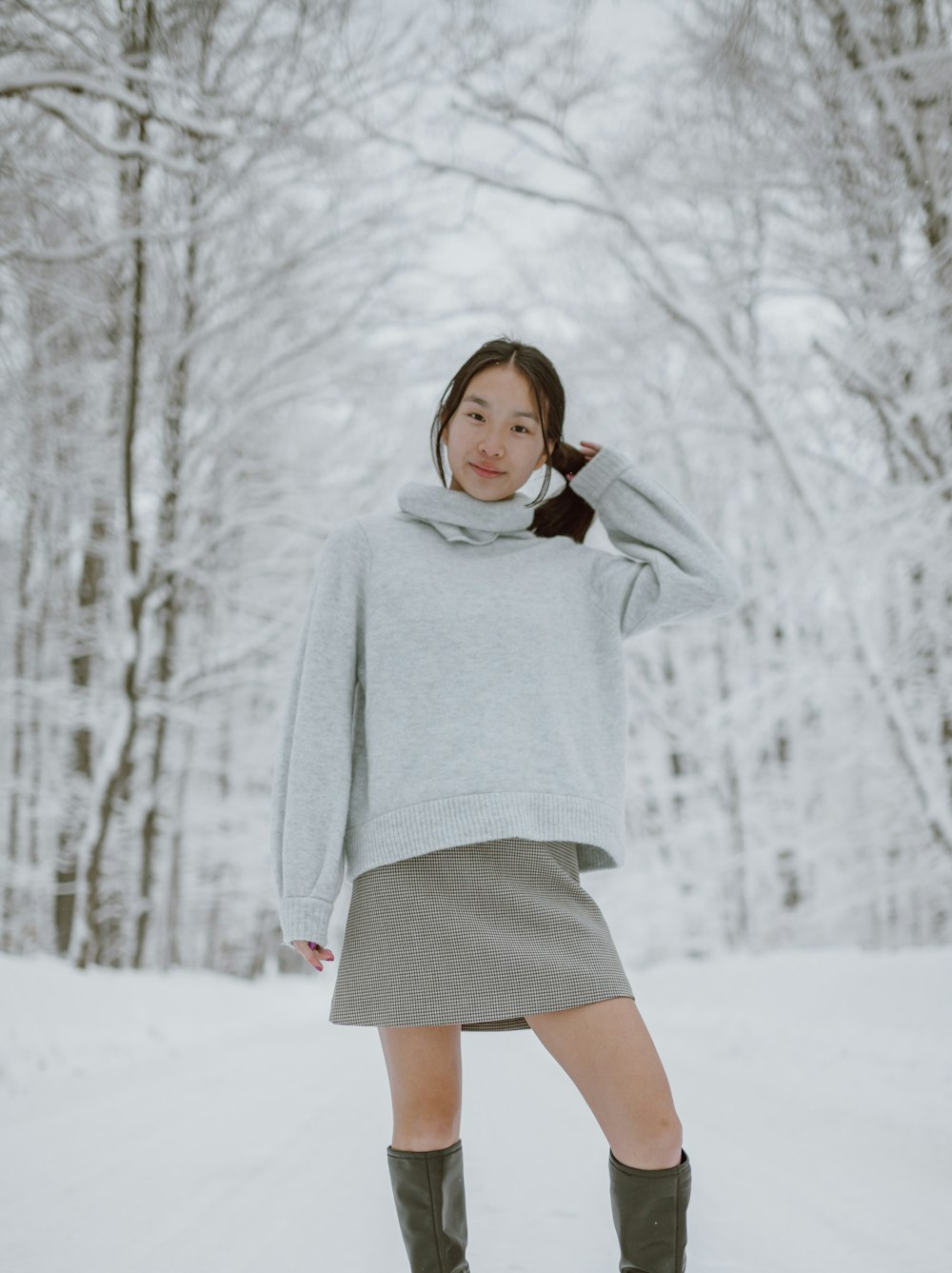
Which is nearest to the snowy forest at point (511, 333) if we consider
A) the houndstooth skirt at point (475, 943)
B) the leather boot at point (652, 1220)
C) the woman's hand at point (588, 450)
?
the houndstooth skirt at point (475, 943)

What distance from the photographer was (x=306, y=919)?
1.60 metres

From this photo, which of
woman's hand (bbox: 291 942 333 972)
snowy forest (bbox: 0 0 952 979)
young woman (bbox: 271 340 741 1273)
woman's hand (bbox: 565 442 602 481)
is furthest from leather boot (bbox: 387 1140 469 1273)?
woman's hand (bbox: 565 442 602 481)

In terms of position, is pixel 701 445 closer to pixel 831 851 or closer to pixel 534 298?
pixel 534 298

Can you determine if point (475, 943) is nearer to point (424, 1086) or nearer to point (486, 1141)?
point (424, 1086)

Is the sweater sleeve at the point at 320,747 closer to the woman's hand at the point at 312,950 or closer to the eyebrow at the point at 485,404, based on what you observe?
the woman's hand at the point at 312,950

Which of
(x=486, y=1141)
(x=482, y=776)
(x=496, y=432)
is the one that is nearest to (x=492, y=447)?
(x=496, y=432)

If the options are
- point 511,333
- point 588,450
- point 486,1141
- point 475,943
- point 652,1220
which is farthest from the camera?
point 486,1141

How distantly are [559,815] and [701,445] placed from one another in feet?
27.6

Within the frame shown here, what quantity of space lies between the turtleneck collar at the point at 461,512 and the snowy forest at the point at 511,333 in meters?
0.30

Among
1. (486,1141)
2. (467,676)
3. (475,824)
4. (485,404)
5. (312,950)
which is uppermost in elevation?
(485,404)

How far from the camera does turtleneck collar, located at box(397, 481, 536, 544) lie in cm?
181

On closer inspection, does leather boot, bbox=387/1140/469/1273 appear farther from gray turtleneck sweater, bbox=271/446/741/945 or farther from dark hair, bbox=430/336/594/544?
dark hair, bbox=430/336/594/544

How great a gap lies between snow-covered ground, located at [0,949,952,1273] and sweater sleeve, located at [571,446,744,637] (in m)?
1.19

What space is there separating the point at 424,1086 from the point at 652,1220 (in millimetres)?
373
